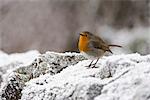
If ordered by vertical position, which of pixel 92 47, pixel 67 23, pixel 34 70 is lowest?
pixel 67 23

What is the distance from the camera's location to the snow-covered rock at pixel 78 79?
5.20 m

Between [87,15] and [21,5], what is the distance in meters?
3.20

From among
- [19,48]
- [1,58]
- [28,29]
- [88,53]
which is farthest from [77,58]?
[28,29]

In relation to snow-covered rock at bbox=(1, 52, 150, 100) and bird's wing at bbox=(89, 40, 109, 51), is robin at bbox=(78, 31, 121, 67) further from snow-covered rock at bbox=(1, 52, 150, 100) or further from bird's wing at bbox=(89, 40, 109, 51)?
snow-covered rock at bbox=(1, 52, 150, 100)

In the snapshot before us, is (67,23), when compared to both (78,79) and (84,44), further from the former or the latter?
(78,79)

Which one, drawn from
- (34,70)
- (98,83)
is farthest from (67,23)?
(98,83)

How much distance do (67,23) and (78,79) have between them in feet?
59.1

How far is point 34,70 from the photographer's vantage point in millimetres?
7375

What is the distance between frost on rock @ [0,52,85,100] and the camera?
23.3 ft

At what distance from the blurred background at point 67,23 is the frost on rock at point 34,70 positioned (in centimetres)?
1445

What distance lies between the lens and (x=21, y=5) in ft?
80.2

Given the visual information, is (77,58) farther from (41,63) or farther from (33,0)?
(33,0)

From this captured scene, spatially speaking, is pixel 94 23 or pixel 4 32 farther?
pixel 94 23

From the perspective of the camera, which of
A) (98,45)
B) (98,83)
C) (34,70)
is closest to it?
(98,83)
